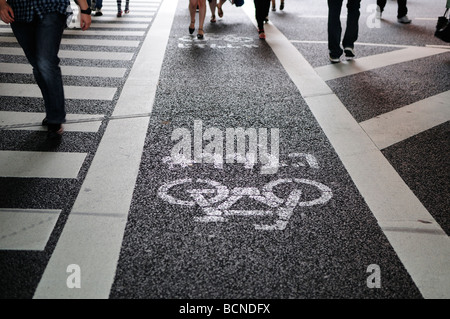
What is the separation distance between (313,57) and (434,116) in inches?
115

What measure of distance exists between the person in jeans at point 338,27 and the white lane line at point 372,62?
194mm

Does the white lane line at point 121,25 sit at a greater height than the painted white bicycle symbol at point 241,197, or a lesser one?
greater

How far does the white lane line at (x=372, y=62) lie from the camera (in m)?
6.84

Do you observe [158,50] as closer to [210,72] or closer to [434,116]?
[210,72]

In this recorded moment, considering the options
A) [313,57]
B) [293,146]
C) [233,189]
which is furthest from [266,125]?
[313,57]

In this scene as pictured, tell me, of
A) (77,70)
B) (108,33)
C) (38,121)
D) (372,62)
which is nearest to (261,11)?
(372,62)

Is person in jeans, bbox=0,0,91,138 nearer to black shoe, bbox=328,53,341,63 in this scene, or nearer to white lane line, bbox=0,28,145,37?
black shoe, bbox=328,53,341,63

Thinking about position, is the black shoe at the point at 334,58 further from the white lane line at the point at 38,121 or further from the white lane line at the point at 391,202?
the white lane line at the point at 38,121

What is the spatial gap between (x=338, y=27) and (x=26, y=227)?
5872mm

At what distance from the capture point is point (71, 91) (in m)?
5.84

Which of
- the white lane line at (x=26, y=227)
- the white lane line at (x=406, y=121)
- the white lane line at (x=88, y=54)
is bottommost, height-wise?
the white lane line at (x=26, y=227)

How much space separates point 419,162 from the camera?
161 inches

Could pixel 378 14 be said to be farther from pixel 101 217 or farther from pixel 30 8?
pixel 101 217

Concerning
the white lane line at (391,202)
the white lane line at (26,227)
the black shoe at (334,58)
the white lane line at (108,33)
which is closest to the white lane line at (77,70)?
the white lane line at (108,33)
